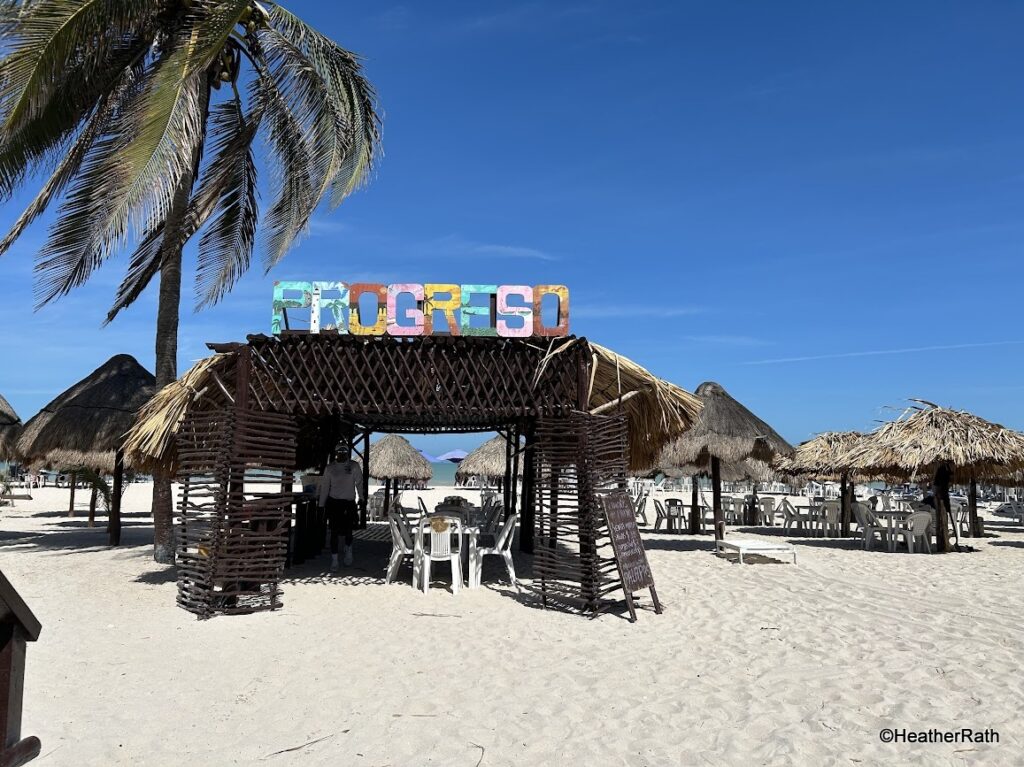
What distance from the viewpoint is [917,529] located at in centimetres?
1374

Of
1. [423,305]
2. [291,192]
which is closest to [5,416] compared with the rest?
[291,192]

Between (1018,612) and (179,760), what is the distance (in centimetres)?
798

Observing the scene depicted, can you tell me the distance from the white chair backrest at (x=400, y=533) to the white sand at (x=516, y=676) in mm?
555

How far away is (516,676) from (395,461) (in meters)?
18.6

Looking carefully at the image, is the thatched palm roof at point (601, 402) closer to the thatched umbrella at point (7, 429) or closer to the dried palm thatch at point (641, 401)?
the dried palm thatch at point (641, 401)

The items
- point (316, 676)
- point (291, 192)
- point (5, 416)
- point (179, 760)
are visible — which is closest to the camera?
point (179, 760)

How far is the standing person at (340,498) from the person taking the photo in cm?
1033

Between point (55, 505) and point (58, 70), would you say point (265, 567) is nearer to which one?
point (58, 70)

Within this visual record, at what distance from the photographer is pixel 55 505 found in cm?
2477

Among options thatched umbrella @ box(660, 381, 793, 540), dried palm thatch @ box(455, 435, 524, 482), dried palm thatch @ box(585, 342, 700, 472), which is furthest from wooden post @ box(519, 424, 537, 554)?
dried palm thatch @ box(455, 435, 524, 482)

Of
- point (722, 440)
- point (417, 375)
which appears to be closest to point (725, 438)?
point (722, 440)

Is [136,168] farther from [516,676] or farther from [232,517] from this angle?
[516,676]

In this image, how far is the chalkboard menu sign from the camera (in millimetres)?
7617

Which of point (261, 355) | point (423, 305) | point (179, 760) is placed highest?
point (423, 305)
